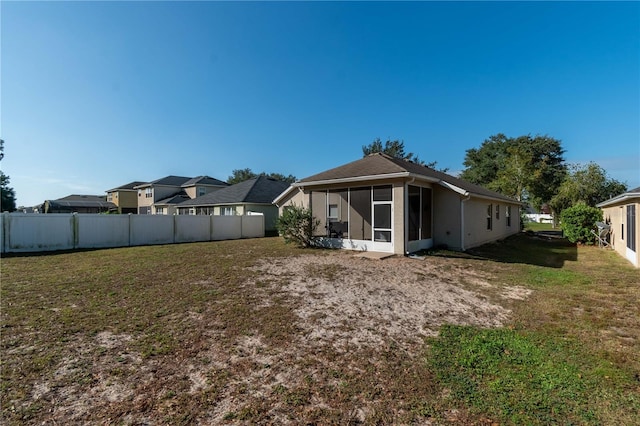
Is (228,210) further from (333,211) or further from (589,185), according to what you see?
(589,185)

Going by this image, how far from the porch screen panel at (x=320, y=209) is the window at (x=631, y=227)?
1100 cm

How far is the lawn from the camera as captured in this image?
8.88 ft

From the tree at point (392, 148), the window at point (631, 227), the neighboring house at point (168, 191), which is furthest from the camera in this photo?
the tree at point (392, 148)

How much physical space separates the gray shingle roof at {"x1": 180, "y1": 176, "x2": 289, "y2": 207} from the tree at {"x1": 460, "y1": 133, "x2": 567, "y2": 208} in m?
24.3

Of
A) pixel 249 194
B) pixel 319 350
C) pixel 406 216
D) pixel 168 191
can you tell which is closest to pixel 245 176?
pixel 168 191

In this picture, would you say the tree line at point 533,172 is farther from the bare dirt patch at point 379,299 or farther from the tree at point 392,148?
the bare dirt patch at point 379,299

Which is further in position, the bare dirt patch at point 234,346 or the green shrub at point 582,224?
the green shrub at point 582,224

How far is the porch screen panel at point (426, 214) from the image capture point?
42.1 ft

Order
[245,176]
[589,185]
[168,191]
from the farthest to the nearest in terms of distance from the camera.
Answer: [245,176], [168,191], [589,185]

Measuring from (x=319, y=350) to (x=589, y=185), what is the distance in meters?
34.5

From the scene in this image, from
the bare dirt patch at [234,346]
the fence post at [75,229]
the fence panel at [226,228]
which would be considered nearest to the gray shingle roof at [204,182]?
the fence panel at [226,228]

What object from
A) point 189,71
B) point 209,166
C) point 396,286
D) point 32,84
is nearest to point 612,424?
point 396,286

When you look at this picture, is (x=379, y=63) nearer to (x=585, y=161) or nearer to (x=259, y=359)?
(x=259, y=359)

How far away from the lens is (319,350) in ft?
12.7
